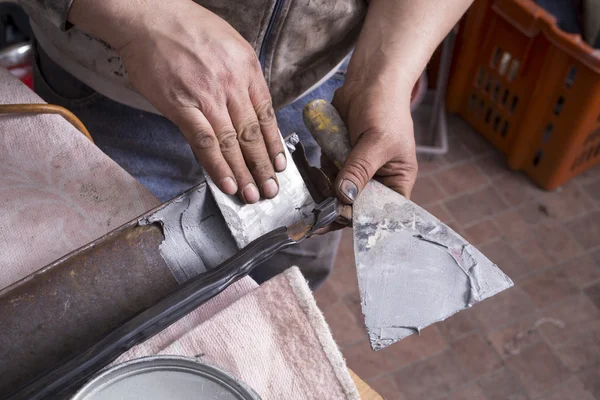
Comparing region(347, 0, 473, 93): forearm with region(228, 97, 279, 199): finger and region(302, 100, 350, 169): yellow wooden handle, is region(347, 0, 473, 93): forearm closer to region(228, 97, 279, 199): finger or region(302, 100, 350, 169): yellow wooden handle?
region(302, 100, 350, 169): yellow wooden handle

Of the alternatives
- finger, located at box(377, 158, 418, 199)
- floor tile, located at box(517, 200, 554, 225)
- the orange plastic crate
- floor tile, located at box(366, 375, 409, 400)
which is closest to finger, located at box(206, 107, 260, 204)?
finger, located at box(377, 158, 418, 199)

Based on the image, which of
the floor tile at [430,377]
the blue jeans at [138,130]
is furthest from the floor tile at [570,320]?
the blue jeans at [138,130]

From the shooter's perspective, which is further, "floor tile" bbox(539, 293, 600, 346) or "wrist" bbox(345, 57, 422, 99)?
"floor tile" bbox(539, 293, 600, 346)

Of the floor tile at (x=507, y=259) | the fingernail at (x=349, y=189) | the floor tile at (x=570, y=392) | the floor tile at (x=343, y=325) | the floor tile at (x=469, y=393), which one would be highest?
the fingernail at (x=349, y=189)

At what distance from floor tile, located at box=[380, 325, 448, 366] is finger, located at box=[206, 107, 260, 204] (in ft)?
3.77

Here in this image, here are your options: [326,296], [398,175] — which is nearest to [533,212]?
[326,296]

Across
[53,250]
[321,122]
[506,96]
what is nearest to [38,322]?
[53,250]

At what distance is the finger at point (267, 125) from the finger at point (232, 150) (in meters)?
0.04

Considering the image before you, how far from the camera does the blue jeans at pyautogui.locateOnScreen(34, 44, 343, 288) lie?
0.98 metres

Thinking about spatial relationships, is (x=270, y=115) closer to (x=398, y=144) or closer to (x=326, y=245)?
(x=398, y=144)

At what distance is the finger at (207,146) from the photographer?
0.74 metres

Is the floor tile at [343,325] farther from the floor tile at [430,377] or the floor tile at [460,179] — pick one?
the floor tile at [460,179]

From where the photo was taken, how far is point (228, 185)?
2.40 feet

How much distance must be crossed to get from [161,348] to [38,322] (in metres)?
0.13
